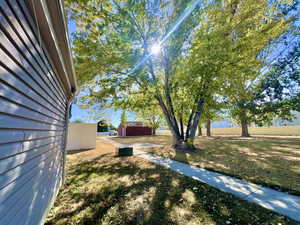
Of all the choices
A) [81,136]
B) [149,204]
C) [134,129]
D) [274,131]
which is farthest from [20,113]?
→ [274,131]

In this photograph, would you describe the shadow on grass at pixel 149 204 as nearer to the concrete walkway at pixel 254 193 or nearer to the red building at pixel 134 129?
the concrete walkway at pixel 254 193

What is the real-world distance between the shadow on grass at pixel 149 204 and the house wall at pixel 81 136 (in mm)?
5807

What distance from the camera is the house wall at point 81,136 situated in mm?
9008

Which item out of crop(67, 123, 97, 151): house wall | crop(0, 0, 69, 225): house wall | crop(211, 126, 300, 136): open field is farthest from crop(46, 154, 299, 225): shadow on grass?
crop(211, 126, 300, 136): open field

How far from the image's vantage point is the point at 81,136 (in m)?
9.38

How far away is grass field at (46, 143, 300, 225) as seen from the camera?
2.19 metres

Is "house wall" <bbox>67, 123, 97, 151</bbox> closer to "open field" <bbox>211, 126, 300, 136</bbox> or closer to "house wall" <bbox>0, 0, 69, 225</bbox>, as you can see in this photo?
"house wall" <bbox>0, 0, 69, 225</bbox>

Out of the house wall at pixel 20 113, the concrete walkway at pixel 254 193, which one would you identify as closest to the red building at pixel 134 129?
the concrete walkway at pixel 254 193

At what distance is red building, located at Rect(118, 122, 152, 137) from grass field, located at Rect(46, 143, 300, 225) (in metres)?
20.0

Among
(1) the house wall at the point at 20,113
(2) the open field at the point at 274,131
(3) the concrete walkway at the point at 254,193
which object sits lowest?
(3) the concrete walkway at the point at 254,193

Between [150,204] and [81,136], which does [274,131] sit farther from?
[81,136]

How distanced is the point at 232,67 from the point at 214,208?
19.3 feet

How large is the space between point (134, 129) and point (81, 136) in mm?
15292

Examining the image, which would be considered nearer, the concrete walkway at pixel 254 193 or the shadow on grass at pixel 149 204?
the shadow on grass at pixel 149 204
